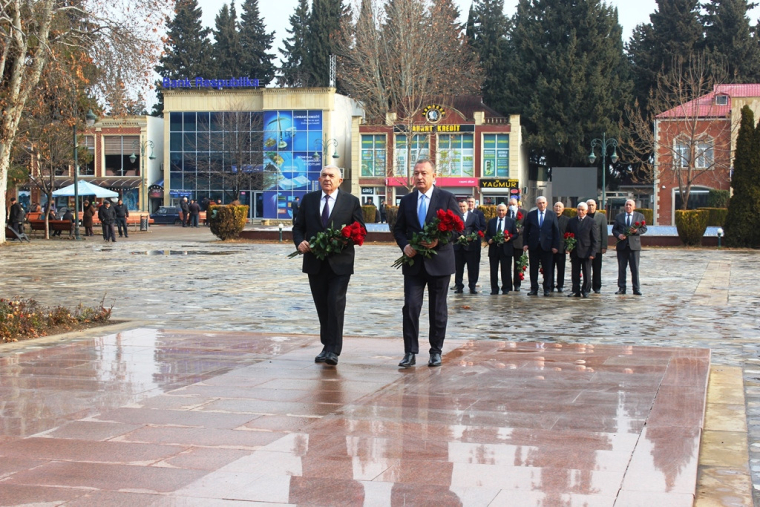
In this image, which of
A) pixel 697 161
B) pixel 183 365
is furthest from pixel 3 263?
pixel 697 161

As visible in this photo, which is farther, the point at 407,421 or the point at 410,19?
the point at 410,19

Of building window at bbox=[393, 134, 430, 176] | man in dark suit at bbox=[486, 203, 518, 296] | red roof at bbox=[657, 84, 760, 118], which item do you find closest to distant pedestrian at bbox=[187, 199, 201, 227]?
building window at bbox=[393, 134, 430, 176]

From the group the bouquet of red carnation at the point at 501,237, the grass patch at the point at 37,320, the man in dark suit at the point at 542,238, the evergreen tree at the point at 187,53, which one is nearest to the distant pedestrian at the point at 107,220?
the bouquet of red carnation at the point at 501,237

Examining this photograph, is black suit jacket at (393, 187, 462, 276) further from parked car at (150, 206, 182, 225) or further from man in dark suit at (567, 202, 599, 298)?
parked car at (150, 206, 182, 225)

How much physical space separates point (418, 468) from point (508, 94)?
226 ft

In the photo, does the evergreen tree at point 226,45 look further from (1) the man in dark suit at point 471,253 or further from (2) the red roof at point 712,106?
(1) the man in dark suit at point 471,253

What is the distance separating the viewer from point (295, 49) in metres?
93.4

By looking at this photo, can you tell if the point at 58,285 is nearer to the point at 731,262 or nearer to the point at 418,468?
the point at 418,468

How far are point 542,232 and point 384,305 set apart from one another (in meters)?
3.61

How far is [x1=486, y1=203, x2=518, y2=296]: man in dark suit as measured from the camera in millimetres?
16594

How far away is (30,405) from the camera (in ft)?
21.1

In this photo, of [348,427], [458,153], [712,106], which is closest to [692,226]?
[712,106]

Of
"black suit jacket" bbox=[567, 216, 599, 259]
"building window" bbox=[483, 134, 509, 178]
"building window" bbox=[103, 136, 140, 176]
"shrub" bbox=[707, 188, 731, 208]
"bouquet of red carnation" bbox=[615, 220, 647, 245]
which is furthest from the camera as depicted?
"building window" bbox=[103, 136, 140, 176]

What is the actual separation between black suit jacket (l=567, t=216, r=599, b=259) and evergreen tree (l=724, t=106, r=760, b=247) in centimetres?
1850
